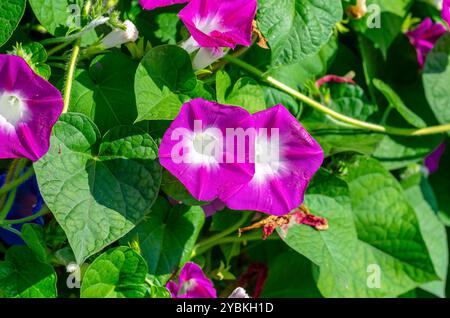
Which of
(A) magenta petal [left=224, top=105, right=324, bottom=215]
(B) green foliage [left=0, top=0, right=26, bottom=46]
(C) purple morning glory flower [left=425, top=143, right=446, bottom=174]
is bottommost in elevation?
(C) purple morning glory flower [left=425, top=143, right=446, bottom=174]

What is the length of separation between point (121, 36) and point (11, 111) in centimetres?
19

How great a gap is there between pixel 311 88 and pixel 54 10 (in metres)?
0.52

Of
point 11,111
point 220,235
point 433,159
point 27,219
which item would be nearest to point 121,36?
point 11,111

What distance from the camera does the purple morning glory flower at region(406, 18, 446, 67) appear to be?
1497 mm

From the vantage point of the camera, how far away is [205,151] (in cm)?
101

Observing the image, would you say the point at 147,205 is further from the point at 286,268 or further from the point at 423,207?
the point at 423,207

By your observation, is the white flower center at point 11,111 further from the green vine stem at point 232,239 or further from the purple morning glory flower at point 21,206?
the green vine stem at point 232,239

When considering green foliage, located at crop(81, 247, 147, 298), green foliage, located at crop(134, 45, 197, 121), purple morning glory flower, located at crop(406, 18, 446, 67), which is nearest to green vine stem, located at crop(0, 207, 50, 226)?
green foliage, located at crop(81, 247, 147, 298)

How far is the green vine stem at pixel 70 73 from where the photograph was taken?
100 centimetres

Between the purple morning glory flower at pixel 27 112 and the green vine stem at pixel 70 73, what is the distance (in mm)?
73

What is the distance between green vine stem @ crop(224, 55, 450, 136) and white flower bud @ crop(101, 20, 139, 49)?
6.8 inches

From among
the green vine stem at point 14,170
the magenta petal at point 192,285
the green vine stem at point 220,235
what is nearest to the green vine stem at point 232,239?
the green vine stem at point 220,235

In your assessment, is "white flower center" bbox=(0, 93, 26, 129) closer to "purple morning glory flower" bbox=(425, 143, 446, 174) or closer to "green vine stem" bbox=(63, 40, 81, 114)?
"green vine stem" bbox=(63, 40, 81, 114)
